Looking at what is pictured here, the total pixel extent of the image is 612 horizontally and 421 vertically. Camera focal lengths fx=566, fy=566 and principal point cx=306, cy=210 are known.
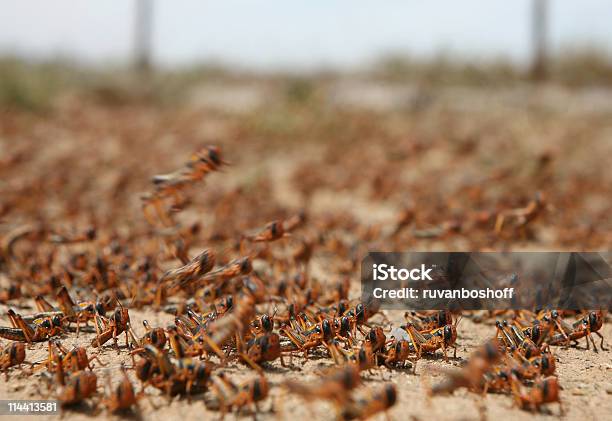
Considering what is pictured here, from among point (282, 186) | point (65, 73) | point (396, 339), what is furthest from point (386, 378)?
point (65, 73)

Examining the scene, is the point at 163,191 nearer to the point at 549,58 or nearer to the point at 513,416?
the point at 513,416

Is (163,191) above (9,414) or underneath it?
above
